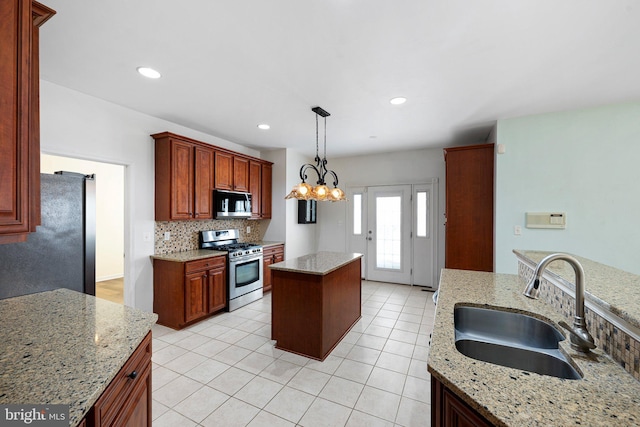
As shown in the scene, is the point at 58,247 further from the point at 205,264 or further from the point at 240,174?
the point at 240,174

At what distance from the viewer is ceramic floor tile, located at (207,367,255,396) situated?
7.09 ft

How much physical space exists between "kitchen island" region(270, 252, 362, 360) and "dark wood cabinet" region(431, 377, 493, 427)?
5.02ft

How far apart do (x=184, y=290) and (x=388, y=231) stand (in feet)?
12.4

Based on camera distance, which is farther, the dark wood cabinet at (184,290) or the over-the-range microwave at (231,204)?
the over-the-range microwave at (231,204)

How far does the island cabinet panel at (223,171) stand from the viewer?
13.3ft

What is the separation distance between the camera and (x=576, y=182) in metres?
3.13

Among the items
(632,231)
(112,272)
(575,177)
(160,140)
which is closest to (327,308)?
(160,140)

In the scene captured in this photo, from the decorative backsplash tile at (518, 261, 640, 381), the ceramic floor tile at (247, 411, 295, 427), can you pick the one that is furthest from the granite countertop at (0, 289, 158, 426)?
the decorative backsplash tile at (518, 261, 640, 381)

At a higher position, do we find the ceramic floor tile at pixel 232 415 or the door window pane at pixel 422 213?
the door window pane at pixel 422 213

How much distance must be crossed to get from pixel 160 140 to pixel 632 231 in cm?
555

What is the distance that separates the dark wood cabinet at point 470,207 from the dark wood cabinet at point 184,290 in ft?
10.8

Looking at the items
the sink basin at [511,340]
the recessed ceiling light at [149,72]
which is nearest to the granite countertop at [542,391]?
the sink basin at [511,340]

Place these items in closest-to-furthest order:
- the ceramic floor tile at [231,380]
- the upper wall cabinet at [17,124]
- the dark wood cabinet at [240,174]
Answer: the upper wall cabinet at [17,124]
the ceramic floor tile at [231,380]
the dark wood cabinet at [240,174]

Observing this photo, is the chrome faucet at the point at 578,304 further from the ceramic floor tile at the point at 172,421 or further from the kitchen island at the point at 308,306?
the ceramic floor tile at the point at 172,421
